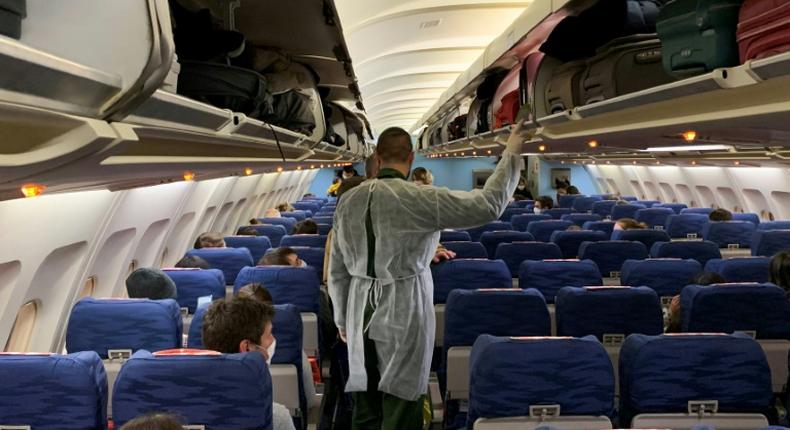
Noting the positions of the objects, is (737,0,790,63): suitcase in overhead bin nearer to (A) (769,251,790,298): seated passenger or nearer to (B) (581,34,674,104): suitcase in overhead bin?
(B) (581,34,674,104): suitcase in overhead bin

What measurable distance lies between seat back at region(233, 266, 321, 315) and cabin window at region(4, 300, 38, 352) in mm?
1801

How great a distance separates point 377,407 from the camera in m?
4.75

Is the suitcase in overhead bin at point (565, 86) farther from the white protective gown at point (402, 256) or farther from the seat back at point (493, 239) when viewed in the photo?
the seat back at point (493, 239)

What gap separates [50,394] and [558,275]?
4.52 m

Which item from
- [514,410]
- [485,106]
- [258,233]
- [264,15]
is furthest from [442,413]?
[258,233]

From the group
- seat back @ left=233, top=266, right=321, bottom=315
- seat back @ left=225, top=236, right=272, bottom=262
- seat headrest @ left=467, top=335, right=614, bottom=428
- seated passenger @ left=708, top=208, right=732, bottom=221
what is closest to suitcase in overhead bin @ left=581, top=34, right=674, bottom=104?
seat headrest @ left=467, top=335, right=614, bottom=428

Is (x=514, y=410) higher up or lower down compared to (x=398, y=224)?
lower down

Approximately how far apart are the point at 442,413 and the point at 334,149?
5.74 meters

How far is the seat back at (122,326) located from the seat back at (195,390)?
4.66ft

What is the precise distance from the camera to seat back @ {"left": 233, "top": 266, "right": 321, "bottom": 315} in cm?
654

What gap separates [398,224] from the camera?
4.45 m

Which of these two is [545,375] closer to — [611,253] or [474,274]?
[474,274]

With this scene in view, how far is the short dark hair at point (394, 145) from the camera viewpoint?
4637 mm

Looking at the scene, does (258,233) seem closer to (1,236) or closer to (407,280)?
(1,236)
